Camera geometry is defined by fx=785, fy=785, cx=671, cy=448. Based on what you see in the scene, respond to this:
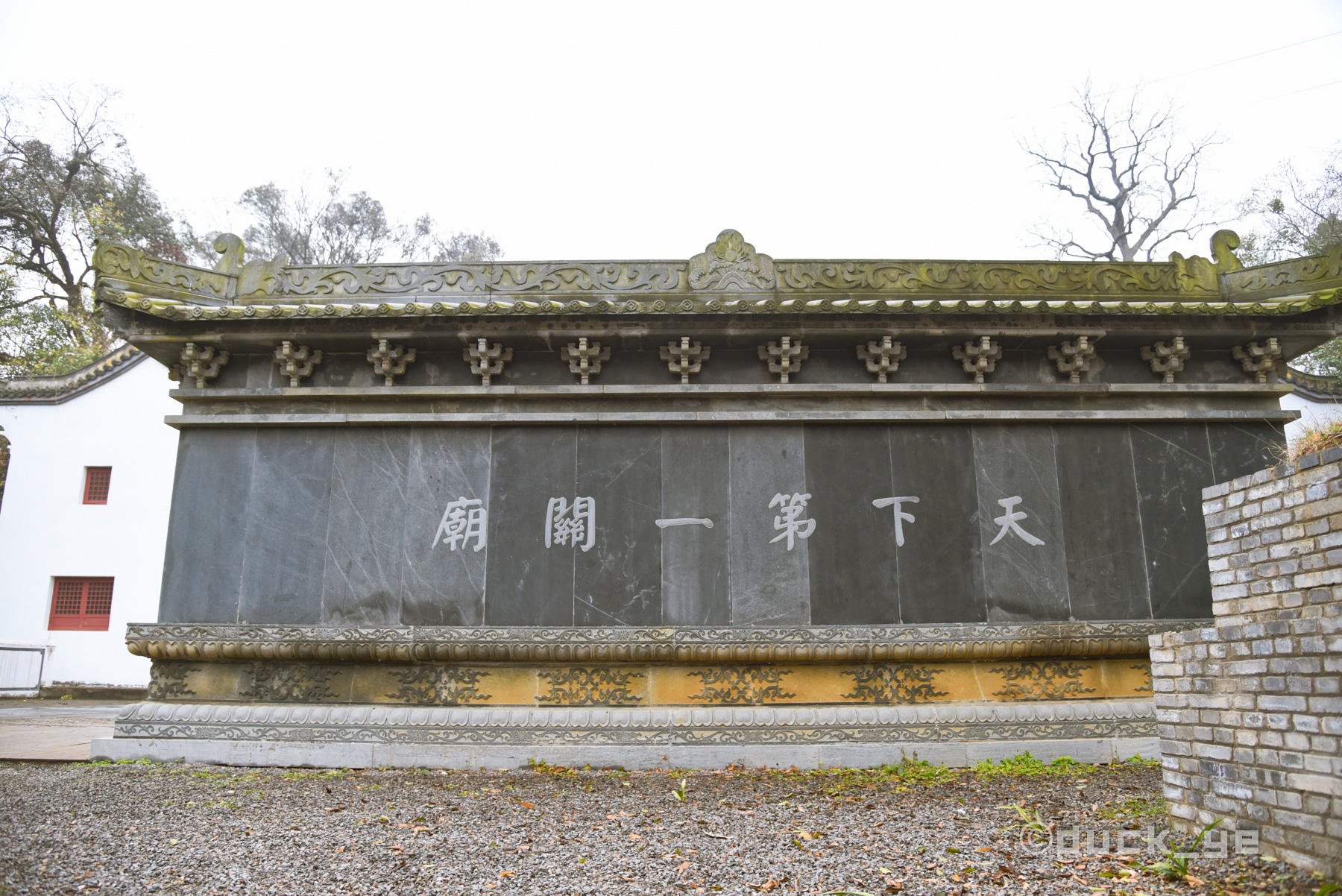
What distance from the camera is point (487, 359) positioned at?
25.2 ft

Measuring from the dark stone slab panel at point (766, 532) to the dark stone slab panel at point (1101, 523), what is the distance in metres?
2.48

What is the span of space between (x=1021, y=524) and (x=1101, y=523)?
0.79 m

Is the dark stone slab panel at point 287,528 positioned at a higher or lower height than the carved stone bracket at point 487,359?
lower

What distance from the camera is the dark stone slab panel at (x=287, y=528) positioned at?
7406 millimetres

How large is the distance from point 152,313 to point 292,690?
12.4 ft

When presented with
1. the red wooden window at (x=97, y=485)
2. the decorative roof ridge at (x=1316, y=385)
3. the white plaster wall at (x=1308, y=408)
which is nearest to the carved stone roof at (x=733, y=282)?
the decorative roof ridge at (x=1316, y=385)

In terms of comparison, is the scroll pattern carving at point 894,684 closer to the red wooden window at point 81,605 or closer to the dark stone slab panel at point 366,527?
the dark stone slab panel at point 366,527

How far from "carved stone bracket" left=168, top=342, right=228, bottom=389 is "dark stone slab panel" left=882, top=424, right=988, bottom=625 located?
6.74 meters

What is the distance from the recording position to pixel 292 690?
24.1 feet

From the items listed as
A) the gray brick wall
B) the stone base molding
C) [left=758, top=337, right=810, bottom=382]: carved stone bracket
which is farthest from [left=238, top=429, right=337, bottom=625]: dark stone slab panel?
the gray brick wall

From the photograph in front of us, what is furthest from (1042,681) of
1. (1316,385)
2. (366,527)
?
(1316,385)

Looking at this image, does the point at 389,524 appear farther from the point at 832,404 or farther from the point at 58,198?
the point at 58,198

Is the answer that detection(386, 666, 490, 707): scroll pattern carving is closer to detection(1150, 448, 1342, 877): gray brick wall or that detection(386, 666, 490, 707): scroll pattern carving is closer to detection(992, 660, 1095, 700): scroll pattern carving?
detection(992, 660, 1095, 700): scroll pattern carving

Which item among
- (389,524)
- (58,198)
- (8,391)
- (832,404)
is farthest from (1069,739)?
(58,198)
